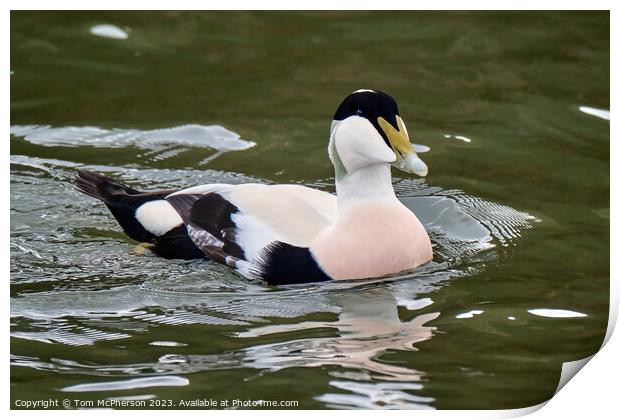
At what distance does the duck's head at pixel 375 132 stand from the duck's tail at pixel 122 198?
1.37m

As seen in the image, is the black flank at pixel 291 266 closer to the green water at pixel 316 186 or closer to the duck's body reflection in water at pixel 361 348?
the green water at pixel 316 186

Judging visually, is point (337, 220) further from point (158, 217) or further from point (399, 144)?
point (158, 217)

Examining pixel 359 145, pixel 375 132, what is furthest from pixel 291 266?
pixel 375 132

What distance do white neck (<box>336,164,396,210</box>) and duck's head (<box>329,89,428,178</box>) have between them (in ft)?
0.36

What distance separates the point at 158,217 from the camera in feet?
25.2

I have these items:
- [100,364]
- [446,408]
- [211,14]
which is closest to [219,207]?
[100,364]

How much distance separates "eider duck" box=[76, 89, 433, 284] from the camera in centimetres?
704

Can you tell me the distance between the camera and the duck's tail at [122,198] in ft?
25.6

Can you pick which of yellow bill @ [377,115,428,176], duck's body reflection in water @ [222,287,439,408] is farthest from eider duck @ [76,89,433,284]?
duck's body reflection in water @ [222,287,439,408]


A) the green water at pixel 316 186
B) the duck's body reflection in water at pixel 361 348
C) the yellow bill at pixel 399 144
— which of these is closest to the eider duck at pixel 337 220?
the yellow bill at pixel 399 144

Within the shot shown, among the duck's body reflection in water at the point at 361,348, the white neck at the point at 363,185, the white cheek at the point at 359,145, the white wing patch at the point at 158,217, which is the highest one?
the white cheek at the point at 359,145

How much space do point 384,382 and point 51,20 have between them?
6.96m

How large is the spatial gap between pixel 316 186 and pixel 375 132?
1996 millimetres

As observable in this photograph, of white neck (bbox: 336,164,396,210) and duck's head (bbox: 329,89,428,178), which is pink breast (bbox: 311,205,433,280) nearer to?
white neck (bbox: 336,164,396,210)
